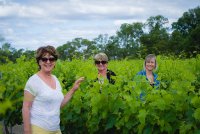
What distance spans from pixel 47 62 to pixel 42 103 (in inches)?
15.1

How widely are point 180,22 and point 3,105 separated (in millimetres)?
73163

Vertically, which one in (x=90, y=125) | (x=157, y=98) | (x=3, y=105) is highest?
(x=3, y=105)

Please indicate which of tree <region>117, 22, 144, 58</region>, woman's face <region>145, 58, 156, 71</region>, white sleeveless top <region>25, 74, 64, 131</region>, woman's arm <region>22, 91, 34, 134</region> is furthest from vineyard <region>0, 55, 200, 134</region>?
tree <region>117, 22, 144, 58</region>

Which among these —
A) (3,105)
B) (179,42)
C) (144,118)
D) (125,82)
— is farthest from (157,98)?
(179,42)

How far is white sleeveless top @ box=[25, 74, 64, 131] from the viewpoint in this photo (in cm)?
353

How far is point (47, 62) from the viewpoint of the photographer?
3.68 meters

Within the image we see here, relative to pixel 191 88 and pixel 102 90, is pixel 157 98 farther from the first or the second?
pixel 102 90

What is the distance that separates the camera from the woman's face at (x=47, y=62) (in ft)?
12.0

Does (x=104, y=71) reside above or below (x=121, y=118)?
above

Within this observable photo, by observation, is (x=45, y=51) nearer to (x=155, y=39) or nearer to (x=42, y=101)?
(x=42, y=101)

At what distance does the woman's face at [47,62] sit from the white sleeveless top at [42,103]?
0.12 m

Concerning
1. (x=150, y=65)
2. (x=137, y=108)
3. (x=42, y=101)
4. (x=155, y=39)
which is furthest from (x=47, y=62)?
(x=155, y=39)

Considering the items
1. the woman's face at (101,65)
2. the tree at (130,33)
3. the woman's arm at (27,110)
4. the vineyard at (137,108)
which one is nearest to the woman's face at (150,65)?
the woman's face at (101,65)

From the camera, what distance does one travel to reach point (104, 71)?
18.4ft
